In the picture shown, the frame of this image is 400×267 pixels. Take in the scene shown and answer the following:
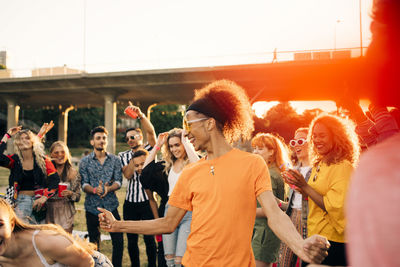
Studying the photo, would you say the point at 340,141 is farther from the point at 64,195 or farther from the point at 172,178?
the point at 64,195

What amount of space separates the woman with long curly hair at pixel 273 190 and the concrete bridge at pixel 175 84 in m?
15.2

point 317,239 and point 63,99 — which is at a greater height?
point 63,99

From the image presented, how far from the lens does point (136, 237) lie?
19.4 feet

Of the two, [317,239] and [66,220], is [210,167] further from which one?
[66,220]

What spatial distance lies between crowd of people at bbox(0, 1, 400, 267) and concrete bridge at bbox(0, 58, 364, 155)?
16.1 m

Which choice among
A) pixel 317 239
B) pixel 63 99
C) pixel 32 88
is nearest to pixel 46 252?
pixel 317 239

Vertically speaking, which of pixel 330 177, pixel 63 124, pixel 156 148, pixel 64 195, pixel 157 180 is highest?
pixel 63 124

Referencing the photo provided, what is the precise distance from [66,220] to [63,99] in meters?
33.4

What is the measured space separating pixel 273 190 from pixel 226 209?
98.8 inches

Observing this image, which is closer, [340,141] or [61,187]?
[340,141]

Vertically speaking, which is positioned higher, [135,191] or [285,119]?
[285,119]

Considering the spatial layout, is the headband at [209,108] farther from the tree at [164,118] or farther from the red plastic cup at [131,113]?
the tree at [164,118]

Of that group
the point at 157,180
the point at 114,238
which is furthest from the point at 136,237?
the point at 157,180

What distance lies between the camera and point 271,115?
111 ft
